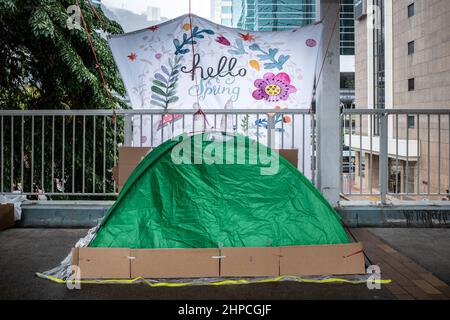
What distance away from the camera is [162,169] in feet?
13.0

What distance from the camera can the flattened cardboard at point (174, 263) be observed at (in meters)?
3.60

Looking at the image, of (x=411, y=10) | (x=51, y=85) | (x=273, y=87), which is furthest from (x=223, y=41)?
(x=411, y=10)

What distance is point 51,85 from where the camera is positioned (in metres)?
8.80

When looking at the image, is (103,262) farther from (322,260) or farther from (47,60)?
(47,60)

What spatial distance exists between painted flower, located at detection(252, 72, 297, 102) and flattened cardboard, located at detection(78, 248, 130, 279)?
2479mm

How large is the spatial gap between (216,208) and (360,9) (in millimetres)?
39404

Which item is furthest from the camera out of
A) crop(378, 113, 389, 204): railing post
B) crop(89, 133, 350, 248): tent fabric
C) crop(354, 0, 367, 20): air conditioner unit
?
crop(354, 0, 367, 20): air conditioner unit

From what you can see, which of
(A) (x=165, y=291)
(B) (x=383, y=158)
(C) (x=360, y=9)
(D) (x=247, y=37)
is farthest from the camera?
(C) (x=360, y=9)

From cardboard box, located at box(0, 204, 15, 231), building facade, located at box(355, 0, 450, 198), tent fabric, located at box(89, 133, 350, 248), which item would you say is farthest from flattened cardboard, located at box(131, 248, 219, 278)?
building facade, located at box(355, 0, 450, 198)

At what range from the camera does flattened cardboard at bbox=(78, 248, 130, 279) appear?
141 inches

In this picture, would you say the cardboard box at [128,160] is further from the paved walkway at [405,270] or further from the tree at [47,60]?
the tree at [47,60]

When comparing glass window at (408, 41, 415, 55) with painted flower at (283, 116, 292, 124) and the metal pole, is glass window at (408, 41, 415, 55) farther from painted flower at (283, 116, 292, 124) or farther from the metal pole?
painted flower at (283, 116, 292, 124)
